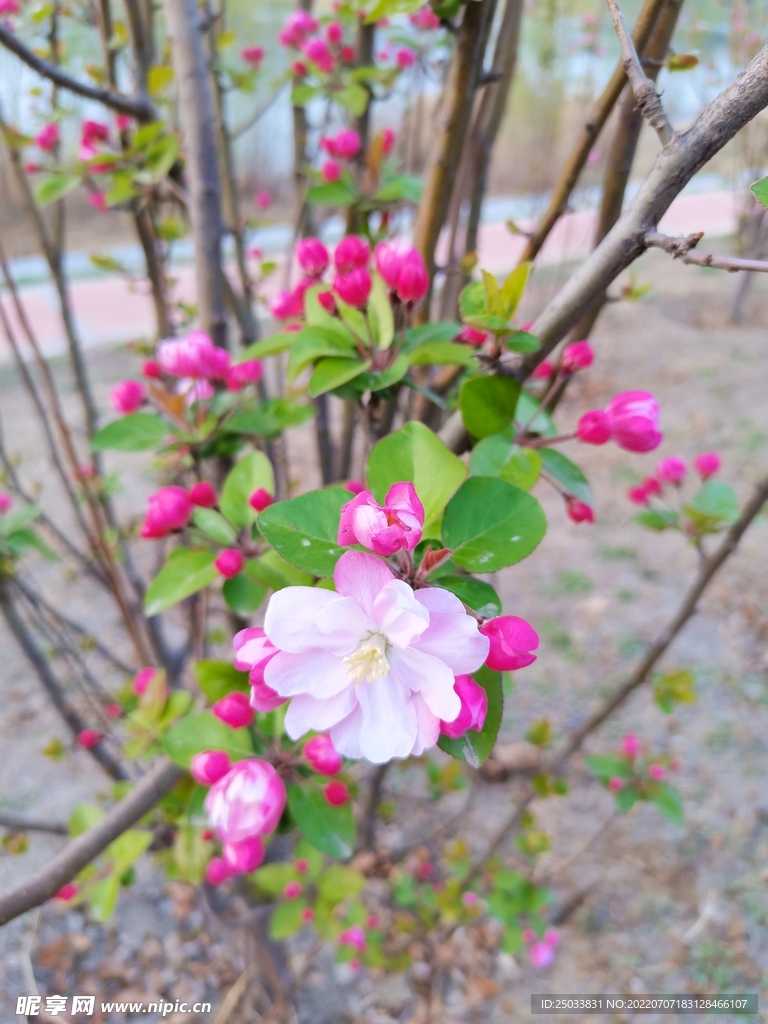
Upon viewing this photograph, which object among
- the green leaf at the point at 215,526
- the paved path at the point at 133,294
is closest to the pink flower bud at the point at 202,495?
the green leaf at the point at 215,526

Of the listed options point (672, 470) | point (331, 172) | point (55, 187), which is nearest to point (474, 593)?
point (672, 470)

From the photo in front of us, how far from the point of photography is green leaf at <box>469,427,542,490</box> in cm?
61

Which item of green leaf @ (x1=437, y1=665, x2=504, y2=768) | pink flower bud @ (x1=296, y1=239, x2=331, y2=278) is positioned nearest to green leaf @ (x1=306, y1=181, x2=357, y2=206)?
pink flower bud @ (x1=296, y1=239, x2=331, y2=278)

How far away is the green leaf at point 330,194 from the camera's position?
1.06m

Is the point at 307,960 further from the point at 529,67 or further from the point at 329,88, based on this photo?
the point at 529,67

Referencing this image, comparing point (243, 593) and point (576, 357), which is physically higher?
point (576, 357)

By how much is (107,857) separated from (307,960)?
1.99 feet

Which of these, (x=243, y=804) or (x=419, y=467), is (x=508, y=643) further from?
(x=243, y=804)

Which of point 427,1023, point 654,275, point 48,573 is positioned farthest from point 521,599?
point 654,275

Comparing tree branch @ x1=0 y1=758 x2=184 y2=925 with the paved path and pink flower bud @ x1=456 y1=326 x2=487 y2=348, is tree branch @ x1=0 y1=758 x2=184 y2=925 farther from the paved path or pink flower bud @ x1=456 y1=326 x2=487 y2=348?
the paved path

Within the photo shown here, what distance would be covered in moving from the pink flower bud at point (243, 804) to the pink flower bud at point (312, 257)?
564mm

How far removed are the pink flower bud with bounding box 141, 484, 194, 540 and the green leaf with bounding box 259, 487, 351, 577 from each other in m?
0.24

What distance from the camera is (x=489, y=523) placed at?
0.53 m

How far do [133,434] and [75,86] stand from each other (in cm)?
64
